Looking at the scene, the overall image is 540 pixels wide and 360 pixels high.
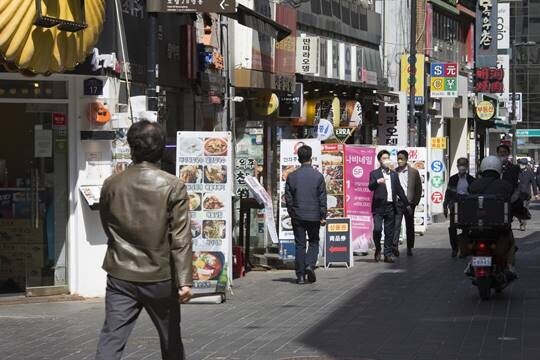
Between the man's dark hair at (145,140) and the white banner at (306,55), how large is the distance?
19015 mm

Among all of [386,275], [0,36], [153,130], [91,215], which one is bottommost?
[386,275]

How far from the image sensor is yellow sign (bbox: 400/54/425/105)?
118 feet

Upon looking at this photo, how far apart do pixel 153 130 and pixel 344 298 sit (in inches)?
313

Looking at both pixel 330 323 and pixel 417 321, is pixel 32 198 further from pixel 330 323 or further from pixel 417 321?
pixel 417 321

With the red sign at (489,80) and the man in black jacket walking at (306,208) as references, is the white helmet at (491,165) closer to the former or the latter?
the man in black jacket walking at (306,208)

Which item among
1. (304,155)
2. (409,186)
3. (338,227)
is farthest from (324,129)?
(304,155)

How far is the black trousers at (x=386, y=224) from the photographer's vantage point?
2067 cm

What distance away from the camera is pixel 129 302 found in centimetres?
741

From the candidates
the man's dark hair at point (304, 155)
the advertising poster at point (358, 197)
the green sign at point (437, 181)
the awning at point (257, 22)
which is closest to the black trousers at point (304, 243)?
the man's dark hair at point (304, 155)

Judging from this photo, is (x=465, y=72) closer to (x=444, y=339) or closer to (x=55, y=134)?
(x=55, y=134)

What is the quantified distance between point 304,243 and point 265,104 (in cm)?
639

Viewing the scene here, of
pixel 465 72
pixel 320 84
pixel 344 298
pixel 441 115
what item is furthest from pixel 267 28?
pixel 465 72

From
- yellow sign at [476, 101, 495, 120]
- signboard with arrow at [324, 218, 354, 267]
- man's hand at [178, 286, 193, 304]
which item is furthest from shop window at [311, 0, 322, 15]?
man's hand at [178, 286, 193, 304]

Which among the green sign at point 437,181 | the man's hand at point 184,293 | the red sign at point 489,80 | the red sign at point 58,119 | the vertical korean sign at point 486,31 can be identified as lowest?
the green sign at point 437,181
